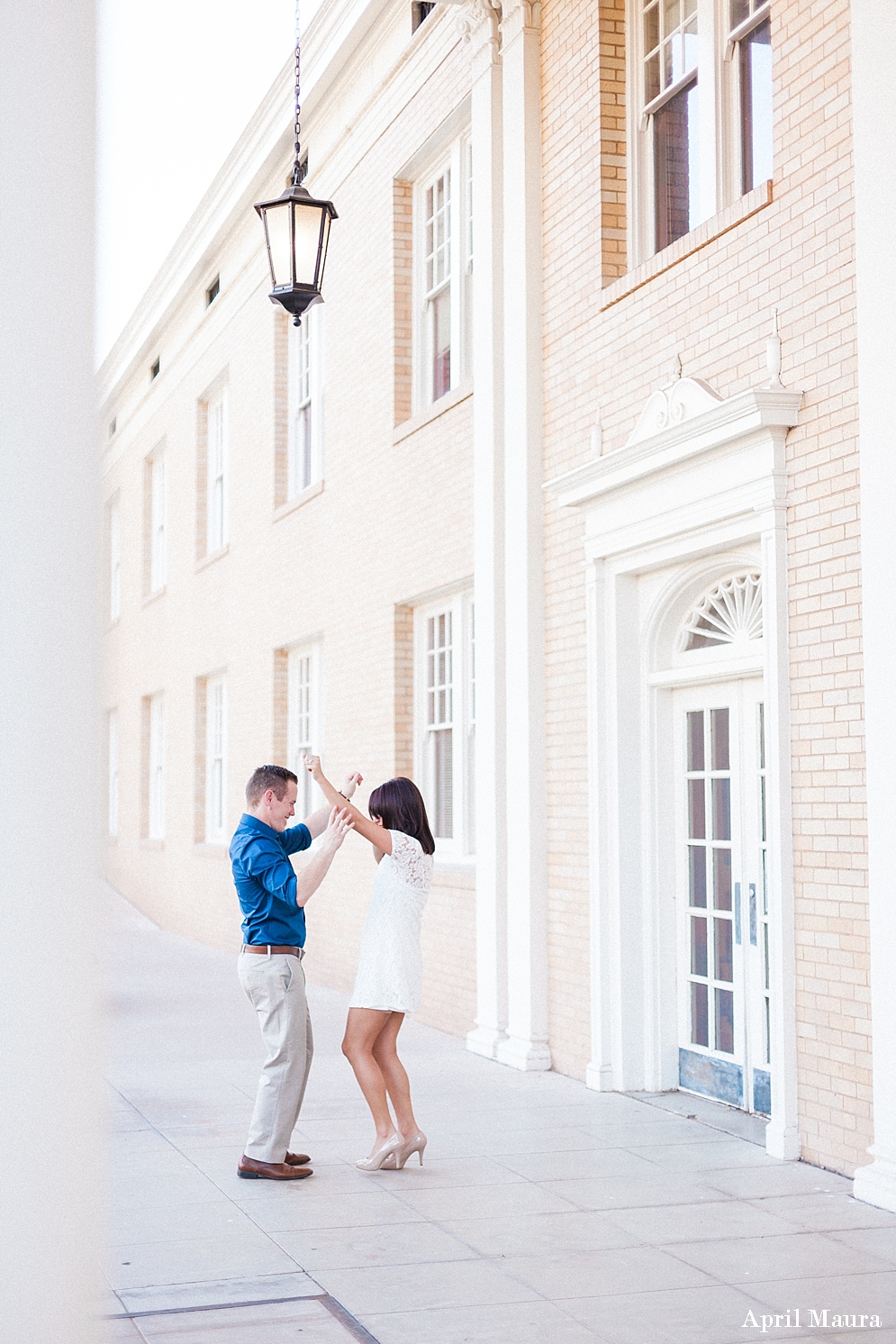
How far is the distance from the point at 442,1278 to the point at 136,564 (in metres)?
20.3

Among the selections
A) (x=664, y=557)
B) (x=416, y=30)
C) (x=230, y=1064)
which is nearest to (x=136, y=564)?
(x=416, y=30)

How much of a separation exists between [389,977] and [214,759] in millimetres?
13304

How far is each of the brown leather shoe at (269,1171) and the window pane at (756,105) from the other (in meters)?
5.33

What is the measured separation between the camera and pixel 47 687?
61.7 inches

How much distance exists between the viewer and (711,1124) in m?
7.65

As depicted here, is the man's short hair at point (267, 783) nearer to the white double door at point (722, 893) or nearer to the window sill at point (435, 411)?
the white double door at point (722, 893)

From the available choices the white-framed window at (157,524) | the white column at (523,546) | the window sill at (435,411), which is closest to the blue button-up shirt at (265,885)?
the white column at (523,546)

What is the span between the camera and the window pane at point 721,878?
7965 millimetres

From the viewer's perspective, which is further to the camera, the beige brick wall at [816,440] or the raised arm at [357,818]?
the beige brick wall at [816,440]

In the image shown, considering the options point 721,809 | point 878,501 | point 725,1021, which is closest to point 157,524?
point 721,809

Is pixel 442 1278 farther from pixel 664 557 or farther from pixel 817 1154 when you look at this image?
pixel 664 557

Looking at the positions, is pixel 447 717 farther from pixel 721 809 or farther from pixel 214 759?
pixel 214 759

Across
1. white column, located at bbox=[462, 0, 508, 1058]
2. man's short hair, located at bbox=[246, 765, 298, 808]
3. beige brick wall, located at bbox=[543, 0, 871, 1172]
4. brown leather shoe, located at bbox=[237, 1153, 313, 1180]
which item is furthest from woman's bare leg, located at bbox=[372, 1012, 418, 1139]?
white column, located at bbox=[462, 0, 508, 1058]

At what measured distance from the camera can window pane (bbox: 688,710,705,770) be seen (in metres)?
8.35
